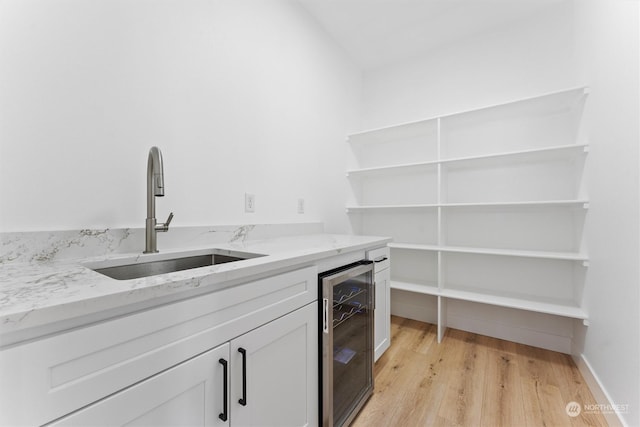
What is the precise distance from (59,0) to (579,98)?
115 inches

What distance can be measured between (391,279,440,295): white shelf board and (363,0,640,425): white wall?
0.20m

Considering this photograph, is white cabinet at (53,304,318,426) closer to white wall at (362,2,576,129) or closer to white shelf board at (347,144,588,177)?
white shelf board at (347,144,588,177)

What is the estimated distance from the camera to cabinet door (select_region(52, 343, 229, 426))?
57cm

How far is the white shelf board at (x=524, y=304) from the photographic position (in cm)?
190

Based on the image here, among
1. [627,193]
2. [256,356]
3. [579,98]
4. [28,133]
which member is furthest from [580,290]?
[28,133]

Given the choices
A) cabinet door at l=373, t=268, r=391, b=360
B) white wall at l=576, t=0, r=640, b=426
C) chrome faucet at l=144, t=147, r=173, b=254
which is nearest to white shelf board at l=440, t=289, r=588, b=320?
white wall at l=576, t=0, r=640, b=426

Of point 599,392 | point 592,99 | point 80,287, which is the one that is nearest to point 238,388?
point 80,287

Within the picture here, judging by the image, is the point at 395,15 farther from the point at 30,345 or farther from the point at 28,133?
the point at 30,345

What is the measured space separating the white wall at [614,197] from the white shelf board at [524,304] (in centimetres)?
11

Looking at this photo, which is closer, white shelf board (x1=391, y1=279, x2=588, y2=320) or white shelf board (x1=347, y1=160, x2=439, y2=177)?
white shelf board (x1=391, y1=279, x2=588, y2=320)

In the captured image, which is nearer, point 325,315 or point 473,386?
point 325,315

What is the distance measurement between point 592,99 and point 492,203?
862mm

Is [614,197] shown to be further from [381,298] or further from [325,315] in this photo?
[325,315]

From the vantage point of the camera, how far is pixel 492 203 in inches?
84.7
